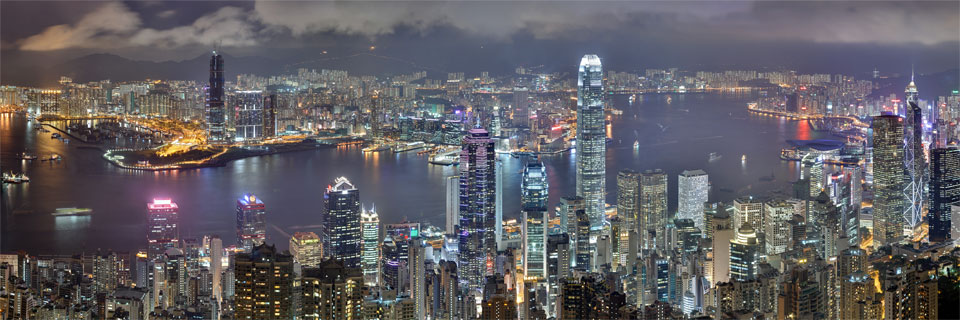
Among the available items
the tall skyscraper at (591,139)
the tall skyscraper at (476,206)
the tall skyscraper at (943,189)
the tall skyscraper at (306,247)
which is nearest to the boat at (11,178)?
the tall skyscraper at (306,247)

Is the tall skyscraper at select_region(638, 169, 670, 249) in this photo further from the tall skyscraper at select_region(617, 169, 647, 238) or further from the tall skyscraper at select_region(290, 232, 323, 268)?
the tall skyscraper at select_region(290, 232, 323, 268)

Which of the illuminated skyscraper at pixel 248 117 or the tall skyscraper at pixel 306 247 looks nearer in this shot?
the tall skyscraper at pixel 306 247

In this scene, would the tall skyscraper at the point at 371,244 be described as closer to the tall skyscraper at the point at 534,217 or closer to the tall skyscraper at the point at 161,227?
the tall skyscraper at the point at 534,217

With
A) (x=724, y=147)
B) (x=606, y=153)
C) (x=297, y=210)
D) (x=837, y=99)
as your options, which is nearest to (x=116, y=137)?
(x=297, y=210)

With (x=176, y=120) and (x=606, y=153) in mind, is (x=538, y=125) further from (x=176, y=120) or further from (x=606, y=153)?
(x=176, y=120)

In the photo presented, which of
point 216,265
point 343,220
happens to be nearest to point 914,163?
point 343,220

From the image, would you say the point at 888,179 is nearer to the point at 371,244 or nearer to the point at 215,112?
the point at 371,244
